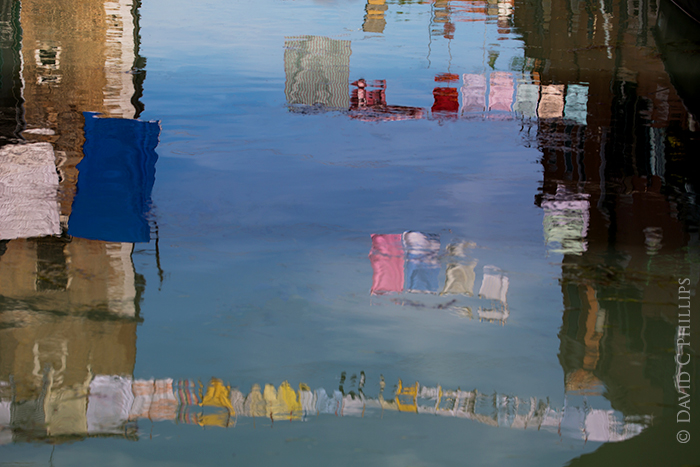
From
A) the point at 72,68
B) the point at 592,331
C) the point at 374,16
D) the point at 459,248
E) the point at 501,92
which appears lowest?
the point at 592,331

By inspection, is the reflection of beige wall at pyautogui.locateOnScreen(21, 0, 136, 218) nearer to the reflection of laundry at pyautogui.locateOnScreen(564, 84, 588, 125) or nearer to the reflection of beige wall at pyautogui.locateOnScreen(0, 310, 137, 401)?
the reflection of beige wall at pyautogui.locateOnScreen(0, 310, 137, 401)

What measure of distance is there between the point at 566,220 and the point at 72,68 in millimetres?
5692

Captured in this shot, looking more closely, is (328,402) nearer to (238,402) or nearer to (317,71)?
(238,402)

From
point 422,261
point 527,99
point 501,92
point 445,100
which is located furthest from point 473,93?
point 422,261

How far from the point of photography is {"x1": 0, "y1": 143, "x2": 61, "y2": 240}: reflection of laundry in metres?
3.63

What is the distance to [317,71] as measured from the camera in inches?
283

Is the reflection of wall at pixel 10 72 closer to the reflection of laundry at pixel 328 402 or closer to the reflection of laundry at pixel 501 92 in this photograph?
the reflection of laundry at pixel 328 402

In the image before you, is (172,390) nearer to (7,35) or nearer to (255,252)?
(255,252)

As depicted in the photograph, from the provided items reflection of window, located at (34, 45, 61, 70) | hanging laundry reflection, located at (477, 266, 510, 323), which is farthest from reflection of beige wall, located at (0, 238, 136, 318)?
reflection of window, located at (34, 45, 61, 70)

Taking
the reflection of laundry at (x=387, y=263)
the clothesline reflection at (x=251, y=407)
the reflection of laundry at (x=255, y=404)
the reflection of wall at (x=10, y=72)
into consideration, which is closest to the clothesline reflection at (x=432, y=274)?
the reflection of laundry at (x=387, y=263)

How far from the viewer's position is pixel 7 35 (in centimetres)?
852

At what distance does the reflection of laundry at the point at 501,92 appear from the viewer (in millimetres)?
6160

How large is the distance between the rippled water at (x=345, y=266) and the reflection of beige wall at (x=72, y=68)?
5 cm

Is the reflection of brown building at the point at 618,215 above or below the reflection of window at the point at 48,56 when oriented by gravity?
below
